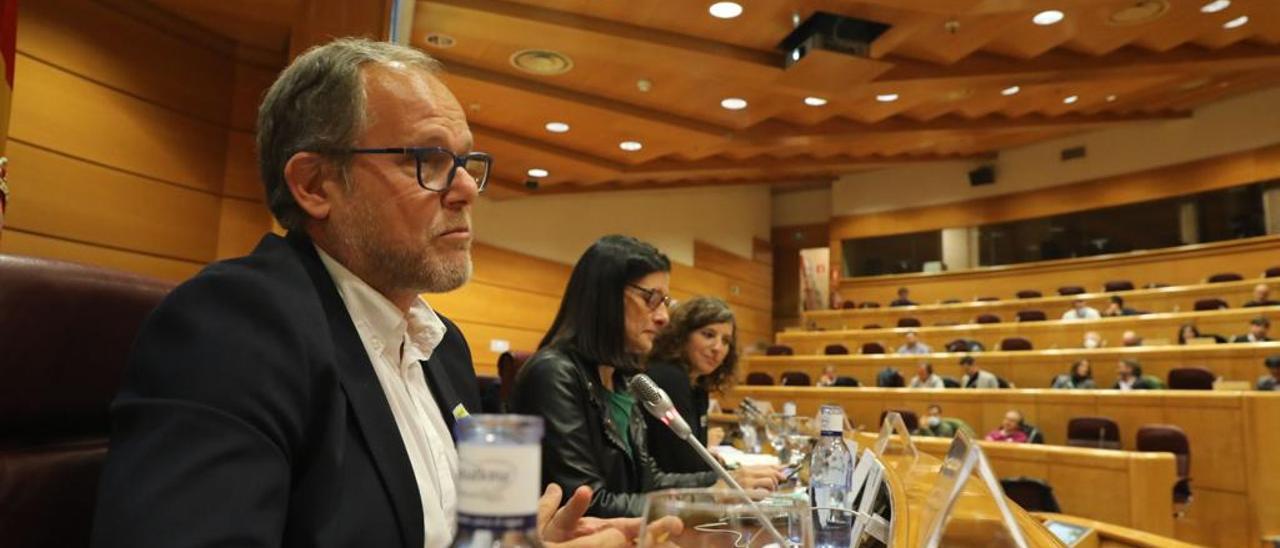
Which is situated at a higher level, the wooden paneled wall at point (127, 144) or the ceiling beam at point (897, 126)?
the ceiling beam at point (897, 126)

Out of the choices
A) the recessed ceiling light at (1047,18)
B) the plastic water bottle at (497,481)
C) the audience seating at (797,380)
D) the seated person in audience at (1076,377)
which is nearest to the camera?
the plastic water bottle at (497,481)

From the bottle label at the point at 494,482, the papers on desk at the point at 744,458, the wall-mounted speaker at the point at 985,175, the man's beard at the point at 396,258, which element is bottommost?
the papers on desk at the point at 744,458

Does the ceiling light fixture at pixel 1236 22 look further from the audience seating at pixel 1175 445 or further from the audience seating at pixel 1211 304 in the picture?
the audience seating at pixel 1175 445

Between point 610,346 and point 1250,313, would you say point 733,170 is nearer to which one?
point 1250,313

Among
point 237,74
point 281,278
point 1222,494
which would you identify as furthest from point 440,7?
point 1222,494

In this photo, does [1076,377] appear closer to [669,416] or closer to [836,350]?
[836,350]

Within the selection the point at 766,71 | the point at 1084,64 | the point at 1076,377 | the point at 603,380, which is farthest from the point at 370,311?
the point at 1084,64

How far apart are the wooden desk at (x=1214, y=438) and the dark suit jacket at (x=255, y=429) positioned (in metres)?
5.73

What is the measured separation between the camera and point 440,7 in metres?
5.37

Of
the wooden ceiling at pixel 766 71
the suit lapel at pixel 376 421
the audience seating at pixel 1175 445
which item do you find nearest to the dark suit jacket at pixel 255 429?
the suit lapel at pixel 376 421

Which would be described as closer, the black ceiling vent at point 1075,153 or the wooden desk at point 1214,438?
the wooden desk at point 1214,438

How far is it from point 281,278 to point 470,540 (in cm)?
59

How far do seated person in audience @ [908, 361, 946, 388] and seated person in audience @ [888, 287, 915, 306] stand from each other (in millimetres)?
4064

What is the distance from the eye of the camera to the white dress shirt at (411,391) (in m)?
0.93
